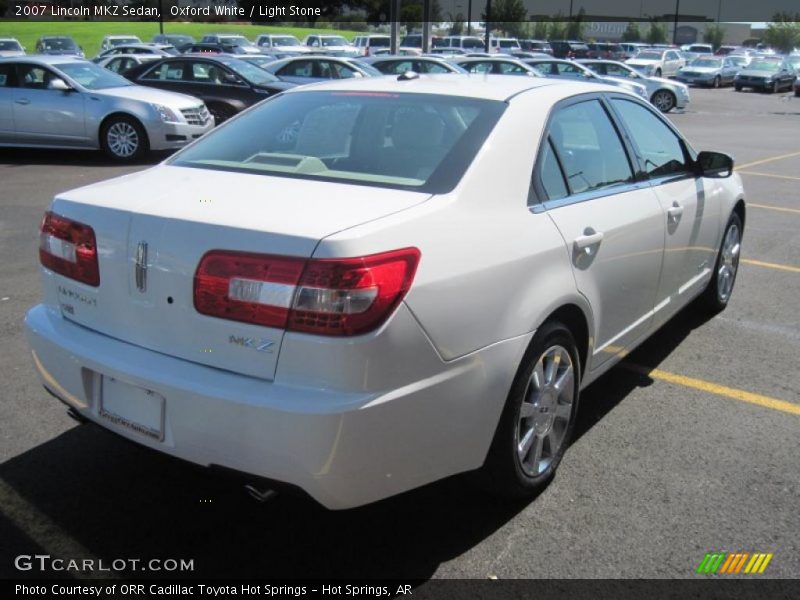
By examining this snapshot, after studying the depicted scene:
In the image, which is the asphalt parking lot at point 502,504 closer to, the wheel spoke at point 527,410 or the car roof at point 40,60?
the wheel spoke at point 527,410

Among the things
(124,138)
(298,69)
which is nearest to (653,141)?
(124,138)

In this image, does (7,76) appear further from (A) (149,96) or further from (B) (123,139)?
(A) (149,96)

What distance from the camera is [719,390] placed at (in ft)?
15.0

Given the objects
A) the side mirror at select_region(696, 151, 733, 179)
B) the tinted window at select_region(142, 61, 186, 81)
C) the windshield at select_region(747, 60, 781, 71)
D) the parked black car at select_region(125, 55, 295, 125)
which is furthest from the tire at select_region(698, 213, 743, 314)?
the windshield at select_region(747, 60, 781, 71)

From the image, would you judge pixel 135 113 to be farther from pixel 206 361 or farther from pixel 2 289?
pixel 206 361

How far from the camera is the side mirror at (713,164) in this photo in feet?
16.1

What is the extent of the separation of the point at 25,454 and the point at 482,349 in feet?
7.03

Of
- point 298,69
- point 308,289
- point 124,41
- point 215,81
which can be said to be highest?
point 124,41

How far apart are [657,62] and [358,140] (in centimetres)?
3848

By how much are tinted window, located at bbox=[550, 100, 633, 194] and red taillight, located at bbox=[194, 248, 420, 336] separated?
4.42 ft

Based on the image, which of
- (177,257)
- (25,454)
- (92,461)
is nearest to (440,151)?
(177,257)

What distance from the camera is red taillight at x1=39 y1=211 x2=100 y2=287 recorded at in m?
2.93

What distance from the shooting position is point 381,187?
303 cm

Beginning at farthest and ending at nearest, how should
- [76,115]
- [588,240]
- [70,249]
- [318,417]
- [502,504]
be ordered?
[76,115]
[588,240]
[502,504]
[70,249]
[318,417]
